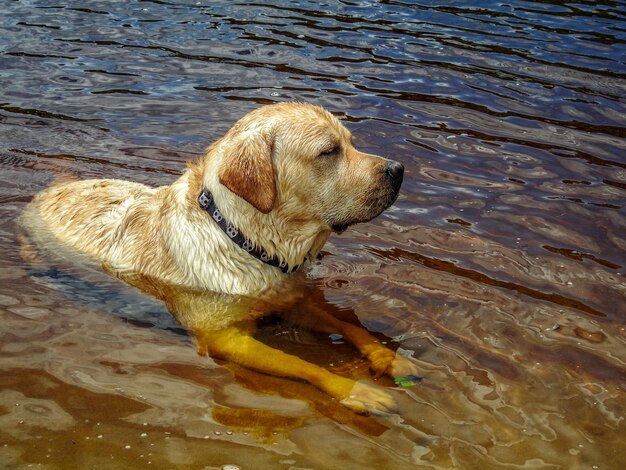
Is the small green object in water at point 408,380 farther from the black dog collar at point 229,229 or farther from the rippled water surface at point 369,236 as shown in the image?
the black dog collar at point 229,229

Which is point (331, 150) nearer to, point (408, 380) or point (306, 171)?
point (306, 171)

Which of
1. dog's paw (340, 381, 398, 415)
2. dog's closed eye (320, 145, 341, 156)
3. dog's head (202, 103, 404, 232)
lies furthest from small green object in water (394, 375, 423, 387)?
dog's closed eye (320, 145, 341, 156)

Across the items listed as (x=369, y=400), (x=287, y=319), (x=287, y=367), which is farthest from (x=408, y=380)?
(x=287, y=319)

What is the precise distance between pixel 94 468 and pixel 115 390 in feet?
2.82

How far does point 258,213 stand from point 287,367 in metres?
1.27

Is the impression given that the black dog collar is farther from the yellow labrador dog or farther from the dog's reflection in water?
the dog's reflection in water

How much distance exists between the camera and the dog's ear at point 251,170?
5.67 meters

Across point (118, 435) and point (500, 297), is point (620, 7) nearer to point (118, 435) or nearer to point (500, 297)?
point (500, 297)

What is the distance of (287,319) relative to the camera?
614cm

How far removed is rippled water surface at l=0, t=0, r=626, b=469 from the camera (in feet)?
15.3

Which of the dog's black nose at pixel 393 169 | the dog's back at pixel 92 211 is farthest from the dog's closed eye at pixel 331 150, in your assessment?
the dog's back at pixel 92 211

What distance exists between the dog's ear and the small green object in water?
4.84 ft

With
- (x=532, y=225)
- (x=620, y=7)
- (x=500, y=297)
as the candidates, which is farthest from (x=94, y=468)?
(x=620, y=7)

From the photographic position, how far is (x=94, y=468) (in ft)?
13.8
